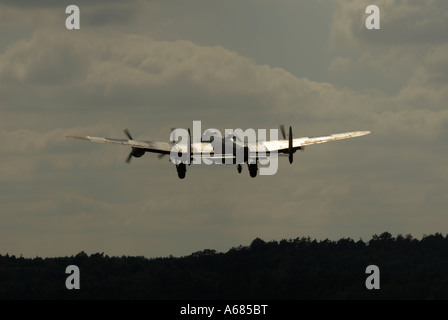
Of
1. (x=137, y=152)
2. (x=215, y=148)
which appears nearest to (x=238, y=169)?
(x=215, y=148)

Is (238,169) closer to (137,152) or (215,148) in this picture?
(215,148)

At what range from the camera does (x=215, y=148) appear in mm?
146125

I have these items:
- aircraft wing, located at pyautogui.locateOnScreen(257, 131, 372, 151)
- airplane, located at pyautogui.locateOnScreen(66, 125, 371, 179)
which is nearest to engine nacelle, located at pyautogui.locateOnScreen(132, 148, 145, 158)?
airplane, located at pyautogui.locateOnScreen(66, 125, 371, 179)

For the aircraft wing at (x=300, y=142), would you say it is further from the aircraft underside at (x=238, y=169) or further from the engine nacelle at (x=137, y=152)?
the engine nacelle at (x=137, y=152)

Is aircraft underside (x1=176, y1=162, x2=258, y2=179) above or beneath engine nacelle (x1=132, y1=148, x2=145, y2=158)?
beneath

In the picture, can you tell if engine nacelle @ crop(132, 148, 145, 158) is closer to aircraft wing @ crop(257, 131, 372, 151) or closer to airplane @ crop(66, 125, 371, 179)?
airplane @ crop(66, 125, 371, 179)

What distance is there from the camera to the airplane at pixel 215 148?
14275cm

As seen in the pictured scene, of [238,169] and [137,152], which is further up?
[137,152]

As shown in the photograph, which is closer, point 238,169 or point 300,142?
point 238,169

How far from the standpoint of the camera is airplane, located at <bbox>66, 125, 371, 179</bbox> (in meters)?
143

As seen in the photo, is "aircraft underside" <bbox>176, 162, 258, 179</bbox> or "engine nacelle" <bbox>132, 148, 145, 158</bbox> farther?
"engine nacelle" <bbox>132, 148, 145, 158</bbox>
